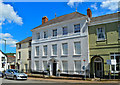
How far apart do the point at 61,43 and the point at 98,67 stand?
772cm

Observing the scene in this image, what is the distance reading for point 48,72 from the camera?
25984 mm

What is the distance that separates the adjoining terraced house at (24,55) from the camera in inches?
1276

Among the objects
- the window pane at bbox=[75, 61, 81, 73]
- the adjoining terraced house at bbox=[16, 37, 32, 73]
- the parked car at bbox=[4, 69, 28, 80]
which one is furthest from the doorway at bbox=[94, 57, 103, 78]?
the adjoining terraced house at bbox=[16, 37, 32, 73]

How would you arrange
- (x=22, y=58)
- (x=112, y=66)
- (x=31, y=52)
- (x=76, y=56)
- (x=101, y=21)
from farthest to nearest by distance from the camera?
(x=22, y=58), (x=31, y=52), (x=76, y=56), (x=101, y=21), (x=112, y=66)

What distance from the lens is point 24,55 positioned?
3347 cm

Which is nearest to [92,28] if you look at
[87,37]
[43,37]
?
[87,37]

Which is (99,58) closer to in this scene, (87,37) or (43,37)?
(87,37)

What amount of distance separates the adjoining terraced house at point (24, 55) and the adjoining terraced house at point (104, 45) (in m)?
16.4

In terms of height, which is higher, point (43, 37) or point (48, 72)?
point (43, 37)

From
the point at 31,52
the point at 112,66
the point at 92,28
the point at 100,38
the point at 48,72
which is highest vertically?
the point at 92,28

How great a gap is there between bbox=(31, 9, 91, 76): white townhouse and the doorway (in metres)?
1.32

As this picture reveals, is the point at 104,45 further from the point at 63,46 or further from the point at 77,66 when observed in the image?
the point at 63,46

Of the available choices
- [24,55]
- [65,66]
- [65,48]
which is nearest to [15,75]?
[65,66]

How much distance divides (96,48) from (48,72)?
10242 millimetres
